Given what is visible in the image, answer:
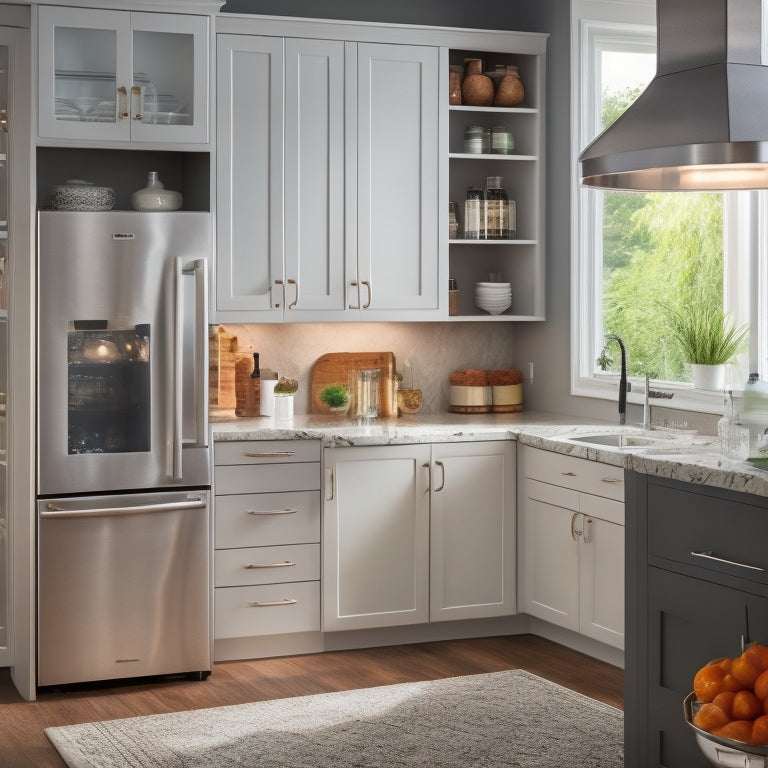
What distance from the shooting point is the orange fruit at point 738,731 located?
Result: 2.01 metres

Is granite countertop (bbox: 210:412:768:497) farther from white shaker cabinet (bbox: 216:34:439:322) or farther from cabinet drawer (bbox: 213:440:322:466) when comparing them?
white shaker cabinet (bbox: 216:34:439:322)

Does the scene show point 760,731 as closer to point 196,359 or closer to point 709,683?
point 709,683

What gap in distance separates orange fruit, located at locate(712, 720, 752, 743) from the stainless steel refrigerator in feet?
8.28

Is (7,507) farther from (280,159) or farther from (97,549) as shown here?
(280,159)

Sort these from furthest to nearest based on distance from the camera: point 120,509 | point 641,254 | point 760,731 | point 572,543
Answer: point 641,254 < point 572,543 < point 120,509 < point 760,731

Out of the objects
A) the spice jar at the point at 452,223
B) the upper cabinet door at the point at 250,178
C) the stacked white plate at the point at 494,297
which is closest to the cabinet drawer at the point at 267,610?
the upper cabinet door at the point at 250,178

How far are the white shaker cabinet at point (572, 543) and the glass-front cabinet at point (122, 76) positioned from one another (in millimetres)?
1863

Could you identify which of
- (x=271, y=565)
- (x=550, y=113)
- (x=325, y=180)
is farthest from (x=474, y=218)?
(x=271, y=565)

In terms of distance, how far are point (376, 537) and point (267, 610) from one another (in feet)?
1.66

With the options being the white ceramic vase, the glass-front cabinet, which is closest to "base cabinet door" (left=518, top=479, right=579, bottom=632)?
the white ceramic vase

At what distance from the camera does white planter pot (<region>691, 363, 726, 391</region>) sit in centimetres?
418

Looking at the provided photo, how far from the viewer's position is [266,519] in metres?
4.40

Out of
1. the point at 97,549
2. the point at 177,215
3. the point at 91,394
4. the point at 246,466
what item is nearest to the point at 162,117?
the point at 177,215

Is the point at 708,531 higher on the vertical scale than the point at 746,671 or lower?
higher
